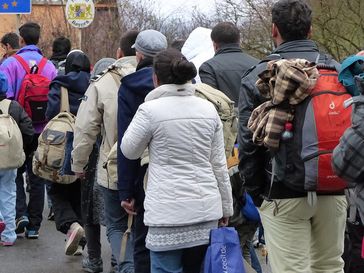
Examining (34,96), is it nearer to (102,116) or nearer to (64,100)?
(64,100)

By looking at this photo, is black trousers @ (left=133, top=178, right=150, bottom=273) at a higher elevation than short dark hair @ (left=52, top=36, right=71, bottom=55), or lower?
lower

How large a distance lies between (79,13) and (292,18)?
1005 cm

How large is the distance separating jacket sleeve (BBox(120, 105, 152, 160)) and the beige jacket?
3.48 ft

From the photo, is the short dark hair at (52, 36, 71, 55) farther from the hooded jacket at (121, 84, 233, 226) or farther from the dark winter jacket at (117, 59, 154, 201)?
the hooded jacket at (121, 84, 233, 226)

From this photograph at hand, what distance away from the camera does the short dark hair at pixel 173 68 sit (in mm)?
4367

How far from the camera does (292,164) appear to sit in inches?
158

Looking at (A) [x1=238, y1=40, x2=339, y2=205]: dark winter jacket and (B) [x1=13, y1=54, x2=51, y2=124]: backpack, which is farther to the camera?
(B) [x1=13, y1=54, x2=51, y2=124]: backpack

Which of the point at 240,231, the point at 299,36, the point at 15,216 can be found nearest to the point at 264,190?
the point at 299,36

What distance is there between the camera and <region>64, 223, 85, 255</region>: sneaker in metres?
6.64

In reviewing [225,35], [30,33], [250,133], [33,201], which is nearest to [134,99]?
[250,133]

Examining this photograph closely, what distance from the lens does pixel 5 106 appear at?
7156 mm

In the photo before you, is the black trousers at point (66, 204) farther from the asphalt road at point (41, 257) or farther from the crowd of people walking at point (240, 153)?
the crowd of people walking at point (240, 153)

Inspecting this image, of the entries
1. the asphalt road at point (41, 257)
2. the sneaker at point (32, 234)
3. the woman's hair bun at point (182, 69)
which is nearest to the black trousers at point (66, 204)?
the asphalt road at point (41, 257)

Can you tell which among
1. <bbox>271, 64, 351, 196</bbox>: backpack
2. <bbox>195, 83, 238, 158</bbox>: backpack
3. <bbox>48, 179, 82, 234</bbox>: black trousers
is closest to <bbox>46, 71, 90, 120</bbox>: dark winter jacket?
<bbox>48, 179, 82, 234</bbox>: black trousers
